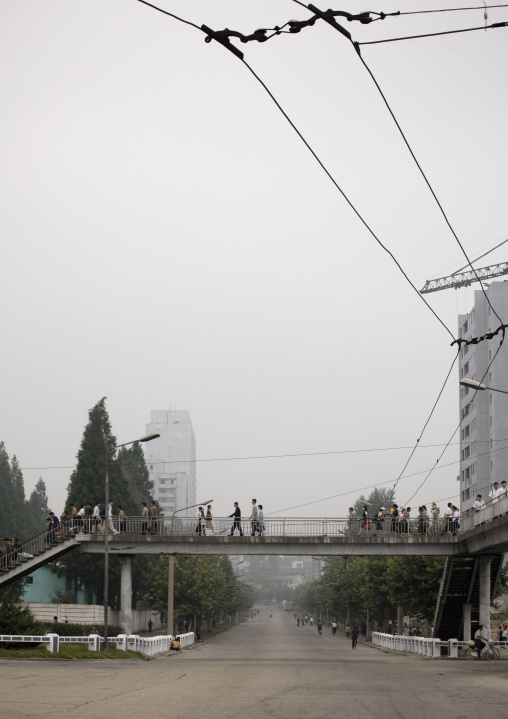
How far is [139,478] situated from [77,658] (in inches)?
2641

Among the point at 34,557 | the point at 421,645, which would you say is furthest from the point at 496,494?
the point at 34,557

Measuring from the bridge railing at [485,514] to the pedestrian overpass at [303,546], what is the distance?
0.86ft

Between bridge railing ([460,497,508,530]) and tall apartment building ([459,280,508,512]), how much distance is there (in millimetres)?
57576

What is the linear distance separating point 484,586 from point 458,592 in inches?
69.3

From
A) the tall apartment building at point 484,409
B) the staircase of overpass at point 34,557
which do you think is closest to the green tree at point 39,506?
the tall apartment building at point 484,409

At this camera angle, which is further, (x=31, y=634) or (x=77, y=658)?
(x=31, y=634)

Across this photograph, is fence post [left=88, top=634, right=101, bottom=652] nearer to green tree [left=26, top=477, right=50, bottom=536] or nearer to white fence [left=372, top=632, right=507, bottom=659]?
white fence [left=372, top=632, right=507, bottom=659]

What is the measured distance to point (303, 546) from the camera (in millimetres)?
48281

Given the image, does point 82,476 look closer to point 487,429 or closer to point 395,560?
point 395,560

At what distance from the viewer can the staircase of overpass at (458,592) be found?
4619 cm

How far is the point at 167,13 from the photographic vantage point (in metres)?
Answer: 13.6

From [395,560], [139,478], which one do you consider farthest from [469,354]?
[395,560]

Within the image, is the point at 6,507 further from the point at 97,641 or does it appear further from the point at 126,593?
the point at 97,641

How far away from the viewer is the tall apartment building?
106500 millimetres
